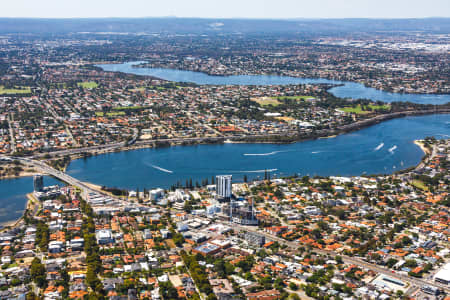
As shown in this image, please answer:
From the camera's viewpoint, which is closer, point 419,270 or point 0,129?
point 419,270

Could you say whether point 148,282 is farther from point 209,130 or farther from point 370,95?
point 370,95

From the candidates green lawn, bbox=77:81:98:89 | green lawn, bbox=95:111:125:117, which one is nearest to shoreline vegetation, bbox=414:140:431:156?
green lawn, bbox=95:111:125:117

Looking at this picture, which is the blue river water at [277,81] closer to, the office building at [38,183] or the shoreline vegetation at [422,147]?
the shoreline vegetation at [422,147]

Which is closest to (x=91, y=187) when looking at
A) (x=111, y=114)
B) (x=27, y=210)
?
(x=27, y=210)

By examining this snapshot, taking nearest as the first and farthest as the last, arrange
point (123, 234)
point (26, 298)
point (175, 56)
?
point (26, 298) → point (123, 234) → point (175, 56)

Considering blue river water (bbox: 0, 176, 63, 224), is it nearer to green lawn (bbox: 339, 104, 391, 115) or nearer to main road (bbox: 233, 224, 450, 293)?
main road (bbox: 233, 224, 450, 293)

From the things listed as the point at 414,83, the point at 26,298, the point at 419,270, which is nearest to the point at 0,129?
the point at 26,298
